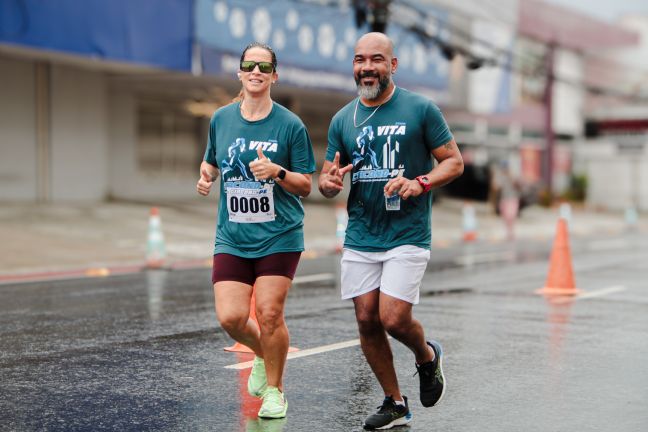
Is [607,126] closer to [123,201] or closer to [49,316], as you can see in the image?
[123,201]

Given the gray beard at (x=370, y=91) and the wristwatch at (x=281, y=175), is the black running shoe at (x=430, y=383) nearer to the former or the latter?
the wristwatch at (x=281, y=175)

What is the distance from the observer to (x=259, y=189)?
583 cm

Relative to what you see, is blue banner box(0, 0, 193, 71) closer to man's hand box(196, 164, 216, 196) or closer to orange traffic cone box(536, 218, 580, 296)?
orange traffic cone box(536, 218, 580, 296)

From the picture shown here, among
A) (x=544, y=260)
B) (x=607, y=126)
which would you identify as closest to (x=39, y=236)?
(x=544, y=260)

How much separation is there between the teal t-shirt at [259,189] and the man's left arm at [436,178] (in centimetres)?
69

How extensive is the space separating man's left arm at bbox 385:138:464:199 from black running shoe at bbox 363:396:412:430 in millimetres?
1202

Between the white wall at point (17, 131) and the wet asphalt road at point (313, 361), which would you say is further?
the white wall at point (17, 131)

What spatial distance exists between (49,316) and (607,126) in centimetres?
4249

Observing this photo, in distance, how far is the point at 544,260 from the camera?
18.0 metres

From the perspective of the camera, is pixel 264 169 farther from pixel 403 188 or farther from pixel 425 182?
pixel 425 182

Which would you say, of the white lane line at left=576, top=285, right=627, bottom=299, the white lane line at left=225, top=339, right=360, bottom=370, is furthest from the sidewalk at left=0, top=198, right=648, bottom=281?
the white lane line at left=225, top=339, right=360, bottom=370

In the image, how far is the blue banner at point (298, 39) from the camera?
22859 mm

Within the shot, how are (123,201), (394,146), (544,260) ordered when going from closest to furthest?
(394,146)
(544,260)
(123,201)

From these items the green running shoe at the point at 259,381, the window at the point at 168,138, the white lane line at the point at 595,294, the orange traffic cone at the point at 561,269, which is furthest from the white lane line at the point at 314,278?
the window at the point at 168,138
